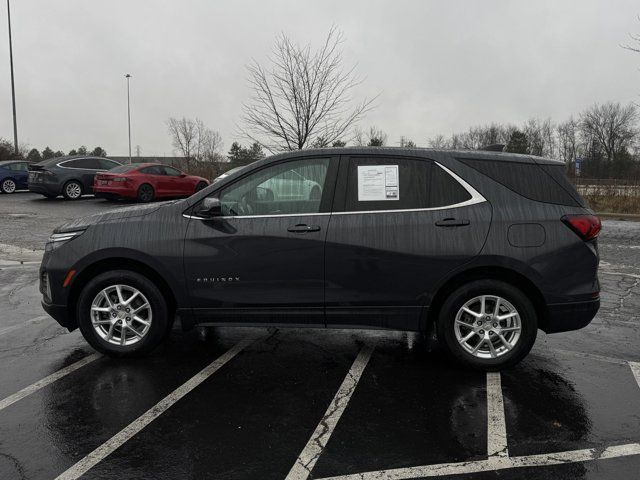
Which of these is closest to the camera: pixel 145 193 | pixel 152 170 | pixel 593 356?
pixel 593 356

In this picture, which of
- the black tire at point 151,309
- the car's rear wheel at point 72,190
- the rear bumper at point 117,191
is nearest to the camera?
the black tire at point 151,309

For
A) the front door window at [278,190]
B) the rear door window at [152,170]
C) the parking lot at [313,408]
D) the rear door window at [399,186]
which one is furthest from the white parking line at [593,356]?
the rear door window at [152,170]

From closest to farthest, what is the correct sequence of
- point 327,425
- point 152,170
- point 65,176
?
point 327,425 < point 152,170 < point 65,176

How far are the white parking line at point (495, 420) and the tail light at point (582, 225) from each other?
4.24 feet

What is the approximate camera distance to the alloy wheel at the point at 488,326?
4.06m

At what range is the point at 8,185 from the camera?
22094mm

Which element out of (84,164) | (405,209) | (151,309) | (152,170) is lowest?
(151,309)

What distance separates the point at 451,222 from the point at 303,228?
116 cm

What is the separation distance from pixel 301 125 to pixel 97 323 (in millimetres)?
15498

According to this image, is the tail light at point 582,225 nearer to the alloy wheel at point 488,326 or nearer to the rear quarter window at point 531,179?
the rear quarter window at point 531,179

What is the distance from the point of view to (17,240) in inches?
437

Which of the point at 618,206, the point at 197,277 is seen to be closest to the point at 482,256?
the point at 197,277

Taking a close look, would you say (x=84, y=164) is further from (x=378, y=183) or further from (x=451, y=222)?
(x=451, y=222)

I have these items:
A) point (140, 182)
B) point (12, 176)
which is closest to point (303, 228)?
point (140, 182)
